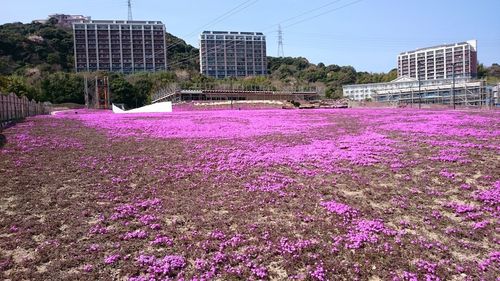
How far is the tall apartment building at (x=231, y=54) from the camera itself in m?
179

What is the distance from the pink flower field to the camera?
7.18 meters

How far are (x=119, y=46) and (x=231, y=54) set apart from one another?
50.4m

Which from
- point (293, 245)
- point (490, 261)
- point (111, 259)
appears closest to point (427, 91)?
point (490, 261)

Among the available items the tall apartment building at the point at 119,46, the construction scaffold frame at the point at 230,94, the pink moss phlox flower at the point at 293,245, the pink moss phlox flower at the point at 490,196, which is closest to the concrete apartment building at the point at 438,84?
the construction scaffold frame at the point at 230,94

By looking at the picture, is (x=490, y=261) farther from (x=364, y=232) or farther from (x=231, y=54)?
(x=231, y=54)

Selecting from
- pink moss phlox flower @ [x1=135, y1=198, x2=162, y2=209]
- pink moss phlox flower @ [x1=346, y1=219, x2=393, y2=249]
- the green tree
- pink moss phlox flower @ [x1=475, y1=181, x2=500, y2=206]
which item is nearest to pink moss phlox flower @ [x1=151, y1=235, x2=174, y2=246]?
pink moss phlox flower @ [x1=135, y1=198, x2=162, y2=209]

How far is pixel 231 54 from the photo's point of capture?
18500cm

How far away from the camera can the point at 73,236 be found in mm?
8344

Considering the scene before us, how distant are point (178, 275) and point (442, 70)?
679ft

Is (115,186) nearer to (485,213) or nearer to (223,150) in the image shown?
(223,150)

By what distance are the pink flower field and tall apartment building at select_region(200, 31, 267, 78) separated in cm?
16627

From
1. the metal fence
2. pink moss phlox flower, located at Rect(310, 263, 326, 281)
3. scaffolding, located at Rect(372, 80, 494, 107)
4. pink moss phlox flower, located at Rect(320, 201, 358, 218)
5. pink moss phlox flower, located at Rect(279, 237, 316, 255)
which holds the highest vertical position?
scaffolding, located at Rect(372, 80, 494, 107)

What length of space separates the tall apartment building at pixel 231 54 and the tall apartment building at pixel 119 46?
19456 mm

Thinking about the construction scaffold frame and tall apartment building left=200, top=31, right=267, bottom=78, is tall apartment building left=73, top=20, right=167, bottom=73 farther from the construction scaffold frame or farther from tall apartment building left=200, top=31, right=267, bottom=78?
the construction scaffold frame
